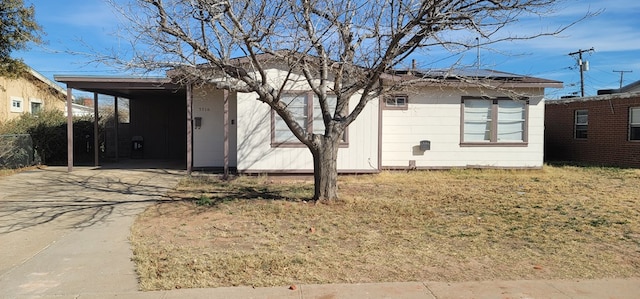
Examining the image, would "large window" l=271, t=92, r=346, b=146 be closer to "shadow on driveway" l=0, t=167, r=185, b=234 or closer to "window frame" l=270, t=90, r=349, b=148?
"window frame" l=270, t=90, r=349, b=148

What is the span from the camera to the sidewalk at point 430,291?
4383 millimetres

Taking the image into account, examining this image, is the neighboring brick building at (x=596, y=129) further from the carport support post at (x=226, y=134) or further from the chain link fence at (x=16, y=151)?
the chain link fence at (x=16, y=151)

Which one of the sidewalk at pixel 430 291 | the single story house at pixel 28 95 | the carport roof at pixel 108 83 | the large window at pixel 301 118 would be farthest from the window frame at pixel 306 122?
the single story house at pixel 28 95

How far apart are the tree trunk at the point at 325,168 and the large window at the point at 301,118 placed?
3.98 meters

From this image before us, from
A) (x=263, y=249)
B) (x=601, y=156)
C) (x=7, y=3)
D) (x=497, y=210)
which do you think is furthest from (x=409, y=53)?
(x=601, y=156)

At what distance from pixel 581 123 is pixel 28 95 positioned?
2441 cm

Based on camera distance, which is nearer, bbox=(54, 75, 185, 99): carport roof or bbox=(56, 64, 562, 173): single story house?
bbox=(56, 64, 562, 173): single story house

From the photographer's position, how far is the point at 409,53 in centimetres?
749

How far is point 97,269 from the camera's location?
16.8 ft

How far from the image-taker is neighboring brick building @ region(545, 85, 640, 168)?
16.5 metres

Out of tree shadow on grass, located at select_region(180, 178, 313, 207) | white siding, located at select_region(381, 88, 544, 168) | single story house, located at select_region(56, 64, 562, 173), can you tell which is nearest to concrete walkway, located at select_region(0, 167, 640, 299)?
tree shadow on grass, located at select_region(180, 178, 313, 207)

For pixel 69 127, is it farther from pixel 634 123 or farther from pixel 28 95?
pixel 634 123

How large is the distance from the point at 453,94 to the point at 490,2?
25.7 ft

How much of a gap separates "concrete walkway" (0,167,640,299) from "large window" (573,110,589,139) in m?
16.0
